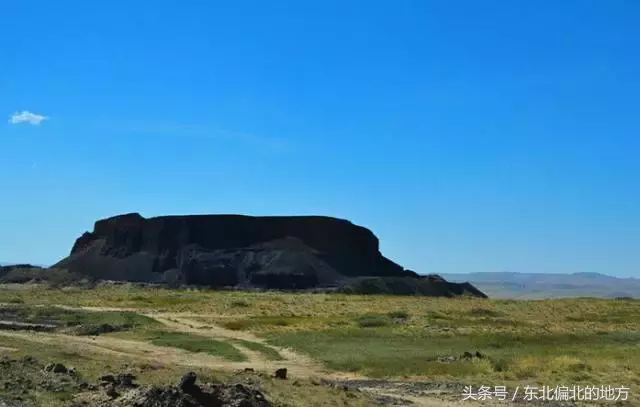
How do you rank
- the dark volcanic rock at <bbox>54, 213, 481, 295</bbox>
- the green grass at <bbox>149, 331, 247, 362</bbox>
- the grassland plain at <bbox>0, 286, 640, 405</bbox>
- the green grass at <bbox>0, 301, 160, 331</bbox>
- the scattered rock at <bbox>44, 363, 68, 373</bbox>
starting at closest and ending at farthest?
1. the scattered rock at <bbox>44, 363, 68, 373</bbox>
2. the grassland plain at <bbox>0, 286, 640, 405</bbox>
3. the green grass at <bbox>149, 331, 247, 362</bbox>
4. the green grass at <bbox>0, 301, 160, 331</bbox>
5. the dark volcanic rock at <bbox>54, 213, 481, 295</bbox>

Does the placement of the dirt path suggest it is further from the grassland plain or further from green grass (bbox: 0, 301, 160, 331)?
green grass (bbox: 0, 301, 160, 331)

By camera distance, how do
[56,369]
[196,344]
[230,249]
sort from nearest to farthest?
1. [56,369]
2. [196,344]
3. [230,249]

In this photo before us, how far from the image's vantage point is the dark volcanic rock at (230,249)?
10950cm

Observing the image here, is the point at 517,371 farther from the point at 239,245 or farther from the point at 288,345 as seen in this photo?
the point at 239,245

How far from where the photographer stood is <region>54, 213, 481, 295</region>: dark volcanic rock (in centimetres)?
10950

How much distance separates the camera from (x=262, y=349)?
29.9 meters

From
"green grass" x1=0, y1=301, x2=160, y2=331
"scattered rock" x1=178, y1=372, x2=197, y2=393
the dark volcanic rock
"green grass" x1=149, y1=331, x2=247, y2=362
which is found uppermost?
the dark volcanic rock

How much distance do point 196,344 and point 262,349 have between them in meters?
3.18

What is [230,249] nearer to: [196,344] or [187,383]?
[196,344]

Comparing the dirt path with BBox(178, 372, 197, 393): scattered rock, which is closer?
BBox(178, 372, 197, 393): scattered rock

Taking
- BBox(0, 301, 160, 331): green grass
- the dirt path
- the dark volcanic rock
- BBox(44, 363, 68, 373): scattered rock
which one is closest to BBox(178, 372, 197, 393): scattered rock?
BBox(44, 363, 68, 373): scattered rock

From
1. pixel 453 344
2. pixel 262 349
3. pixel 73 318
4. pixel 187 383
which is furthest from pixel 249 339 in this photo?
pixel 187 383

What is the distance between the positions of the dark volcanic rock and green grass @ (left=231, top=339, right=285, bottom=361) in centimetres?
7346

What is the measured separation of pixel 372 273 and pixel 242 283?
78.8 ft
